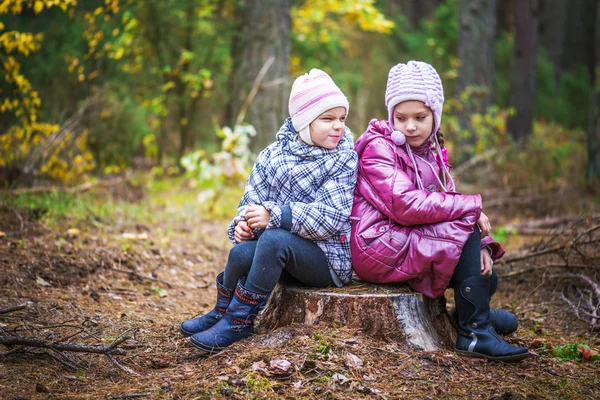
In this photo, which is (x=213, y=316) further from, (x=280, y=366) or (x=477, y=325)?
(x=477, y=325)

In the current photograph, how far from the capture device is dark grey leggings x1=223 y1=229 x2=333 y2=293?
3.16 m

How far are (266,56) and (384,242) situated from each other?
559cm

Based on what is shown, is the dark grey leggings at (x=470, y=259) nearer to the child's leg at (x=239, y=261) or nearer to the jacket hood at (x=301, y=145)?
the jacket hood at (x=301, y=145)

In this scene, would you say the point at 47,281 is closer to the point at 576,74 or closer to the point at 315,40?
the point at 315,40

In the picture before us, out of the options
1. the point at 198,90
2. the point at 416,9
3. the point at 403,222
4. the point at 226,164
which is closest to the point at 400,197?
the point at 403,222

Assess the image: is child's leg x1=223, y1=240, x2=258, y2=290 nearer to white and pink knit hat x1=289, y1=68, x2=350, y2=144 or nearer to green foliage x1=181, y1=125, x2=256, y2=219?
white and pink knit hat x1=289, y1=68, x2=350, y2=144

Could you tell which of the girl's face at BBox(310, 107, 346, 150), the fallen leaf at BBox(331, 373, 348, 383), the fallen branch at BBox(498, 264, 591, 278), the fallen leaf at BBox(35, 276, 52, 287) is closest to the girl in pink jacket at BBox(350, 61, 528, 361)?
the girl's face at BBox(310, 107, 346, 150)

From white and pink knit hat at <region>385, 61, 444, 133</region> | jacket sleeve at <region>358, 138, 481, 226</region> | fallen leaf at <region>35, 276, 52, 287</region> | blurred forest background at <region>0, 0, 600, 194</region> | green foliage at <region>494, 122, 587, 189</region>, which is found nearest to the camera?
jacket sleeve at <region>358, 138, 481, 226</region>

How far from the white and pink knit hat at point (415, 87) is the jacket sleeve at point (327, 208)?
1.38 feet

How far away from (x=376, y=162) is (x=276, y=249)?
75 cm

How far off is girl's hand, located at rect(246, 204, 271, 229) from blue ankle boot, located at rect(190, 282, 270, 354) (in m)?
0.34

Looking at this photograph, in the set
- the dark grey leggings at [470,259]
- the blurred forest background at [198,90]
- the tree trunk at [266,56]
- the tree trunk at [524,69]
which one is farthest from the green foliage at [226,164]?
the tree trunk at [524,69]

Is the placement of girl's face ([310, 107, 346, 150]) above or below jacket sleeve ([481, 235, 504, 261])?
above

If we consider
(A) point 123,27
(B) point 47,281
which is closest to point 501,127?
(A) point 123,27
